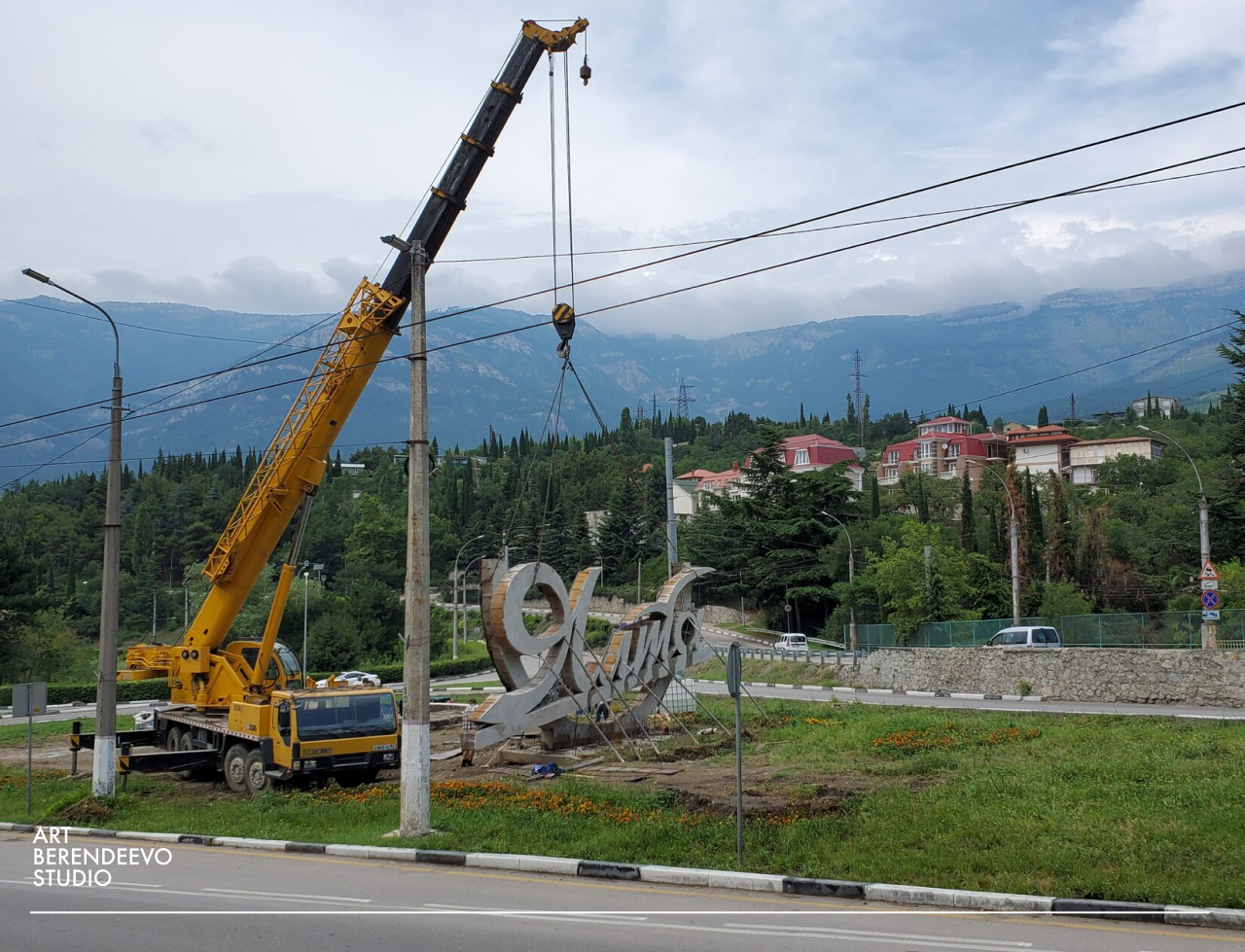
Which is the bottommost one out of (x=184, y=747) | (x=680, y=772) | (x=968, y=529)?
(x=680, y=772)

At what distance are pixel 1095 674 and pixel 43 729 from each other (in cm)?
3721

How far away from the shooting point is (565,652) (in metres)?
23.6

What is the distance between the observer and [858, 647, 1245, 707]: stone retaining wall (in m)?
30.5

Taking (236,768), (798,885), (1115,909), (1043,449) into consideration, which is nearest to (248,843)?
(236,768)

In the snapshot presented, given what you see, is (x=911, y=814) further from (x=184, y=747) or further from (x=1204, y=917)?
(x=184, y=747)

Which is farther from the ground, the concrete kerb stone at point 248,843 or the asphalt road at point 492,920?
the asphalt road at point 492,920

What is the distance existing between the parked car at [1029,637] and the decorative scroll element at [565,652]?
16.1 m

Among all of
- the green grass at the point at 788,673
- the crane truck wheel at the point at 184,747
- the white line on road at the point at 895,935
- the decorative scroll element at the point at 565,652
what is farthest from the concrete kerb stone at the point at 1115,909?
the green grass at the point at 788,673

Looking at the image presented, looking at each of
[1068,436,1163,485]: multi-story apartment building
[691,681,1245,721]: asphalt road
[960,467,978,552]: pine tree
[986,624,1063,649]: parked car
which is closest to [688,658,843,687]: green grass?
[691,681,1245,721]: asphalt road

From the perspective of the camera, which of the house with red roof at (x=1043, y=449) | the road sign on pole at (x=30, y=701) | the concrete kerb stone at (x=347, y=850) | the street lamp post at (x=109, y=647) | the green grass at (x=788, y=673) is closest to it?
the concrete kerb stone at (x=347, y=850)

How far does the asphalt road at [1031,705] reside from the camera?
90.8 feet

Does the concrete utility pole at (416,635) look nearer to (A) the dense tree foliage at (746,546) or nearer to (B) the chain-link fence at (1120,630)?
(A) the dense tree foliage at (746,546)

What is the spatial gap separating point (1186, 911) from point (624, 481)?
99.9m

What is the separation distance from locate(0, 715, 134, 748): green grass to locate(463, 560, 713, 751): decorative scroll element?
18.7 m
